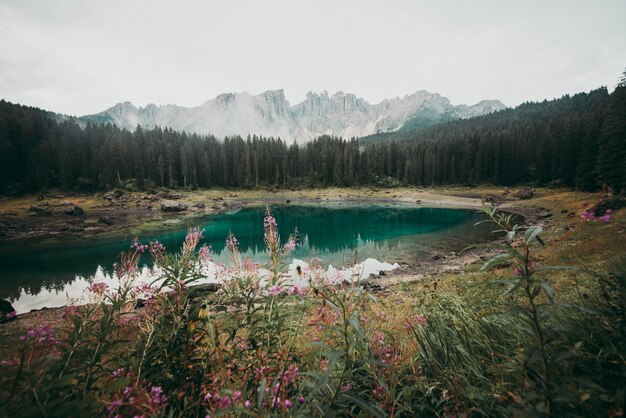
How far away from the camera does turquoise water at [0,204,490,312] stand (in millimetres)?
23188

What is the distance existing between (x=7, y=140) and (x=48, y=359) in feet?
376

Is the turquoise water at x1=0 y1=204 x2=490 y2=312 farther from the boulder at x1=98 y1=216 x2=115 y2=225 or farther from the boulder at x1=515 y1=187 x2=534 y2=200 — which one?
the boulder at x1=515 y1=187 x2=534 y2=200

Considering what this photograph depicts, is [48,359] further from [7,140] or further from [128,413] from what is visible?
[7,140]

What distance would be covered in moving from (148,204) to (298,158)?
63.3m

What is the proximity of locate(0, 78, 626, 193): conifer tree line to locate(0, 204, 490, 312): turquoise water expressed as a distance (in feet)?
106

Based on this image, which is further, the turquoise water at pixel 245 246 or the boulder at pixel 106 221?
the boulder at pixel 106 221

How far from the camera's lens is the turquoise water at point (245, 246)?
23.2 m

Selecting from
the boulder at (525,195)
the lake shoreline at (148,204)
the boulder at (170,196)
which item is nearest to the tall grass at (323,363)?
the lake shoreline at (148,204)

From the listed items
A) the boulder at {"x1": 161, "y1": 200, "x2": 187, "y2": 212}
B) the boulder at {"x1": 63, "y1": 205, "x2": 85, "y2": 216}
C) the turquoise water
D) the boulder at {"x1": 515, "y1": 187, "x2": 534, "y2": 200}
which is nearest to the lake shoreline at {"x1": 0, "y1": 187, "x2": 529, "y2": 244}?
the boulder at {"x1": 63, "y1": 205, "x2": 85, "y2": 216}

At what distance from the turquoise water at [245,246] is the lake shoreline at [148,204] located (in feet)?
24.3

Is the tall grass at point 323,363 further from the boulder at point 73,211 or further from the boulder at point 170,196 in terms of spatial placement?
the boulder at point 170,196

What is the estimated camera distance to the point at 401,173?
107188mm

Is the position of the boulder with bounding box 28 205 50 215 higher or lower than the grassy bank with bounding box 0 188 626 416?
lower

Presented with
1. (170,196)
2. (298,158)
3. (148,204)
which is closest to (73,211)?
(148,204)
